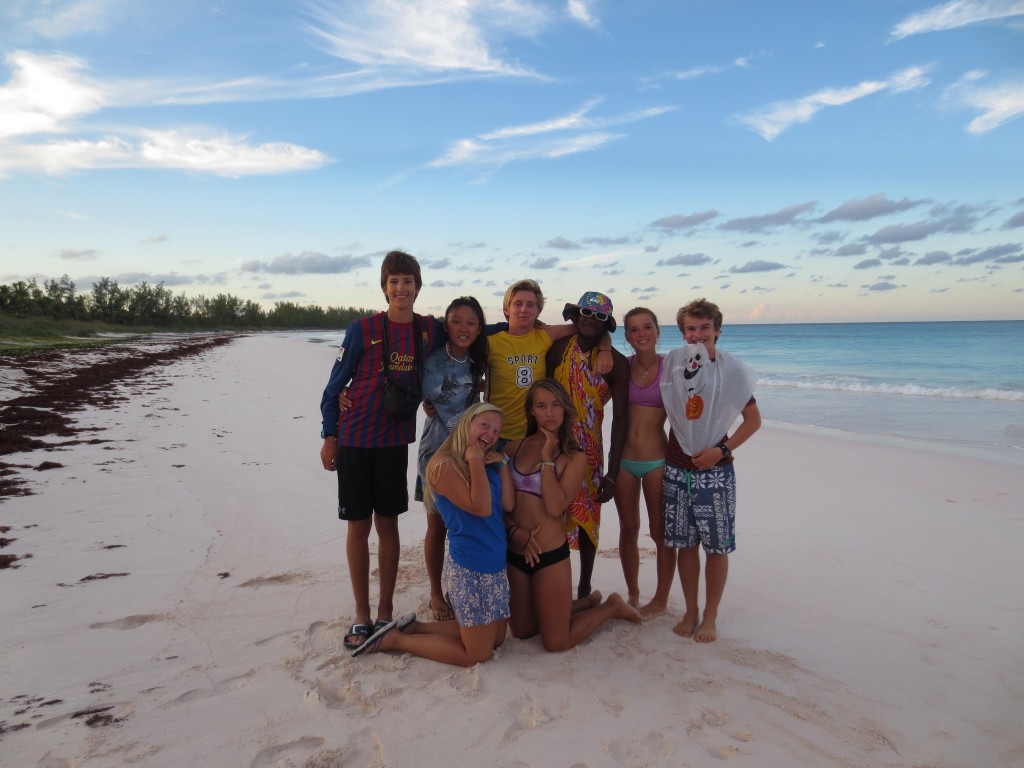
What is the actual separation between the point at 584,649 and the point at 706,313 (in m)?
2.01

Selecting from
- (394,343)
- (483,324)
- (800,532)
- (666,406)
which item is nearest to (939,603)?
(800,532)

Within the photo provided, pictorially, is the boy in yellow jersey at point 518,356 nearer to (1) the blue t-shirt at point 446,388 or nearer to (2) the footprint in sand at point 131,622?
(1) the blue t-shirt at point 446,388

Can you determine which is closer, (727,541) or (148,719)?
(148,719)

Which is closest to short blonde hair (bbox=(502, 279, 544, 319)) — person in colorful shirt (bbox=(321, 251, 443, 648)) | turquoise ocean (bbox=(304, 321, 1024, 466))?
person in colorful shirt (bbox=(321, 251, 443, 648))

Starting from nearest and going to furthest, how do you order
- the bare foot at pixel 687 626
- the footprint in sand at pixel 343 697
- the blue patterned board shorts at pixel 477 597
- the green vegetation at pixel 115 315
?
1. the footprint in sand at pixel 343 697
2. the blue patterned board shorts at pixel 477 597
3. the bare foot at pixel 687 626
4. the green vegetation at pixel 115 315

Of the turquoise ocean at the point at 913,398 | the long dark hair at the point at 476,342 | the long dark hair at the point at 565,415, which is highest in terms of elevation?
the long dark hair at the point at 476,342

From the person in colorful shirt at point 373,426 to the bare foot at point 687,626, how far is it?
1.67 metres

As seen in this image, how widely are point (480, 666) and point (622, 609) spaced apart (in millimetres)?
951

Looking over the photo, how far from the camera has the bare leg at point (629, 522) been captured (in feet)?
12.2

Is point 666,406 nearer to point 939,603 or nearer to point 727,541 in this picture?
point 727,541

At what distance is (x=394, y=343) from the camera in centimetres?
343

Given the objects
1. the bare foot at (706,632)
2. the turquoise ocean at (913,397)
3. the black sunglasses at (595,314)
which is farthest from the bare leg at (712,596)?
the turquoise ocean at (913,397)

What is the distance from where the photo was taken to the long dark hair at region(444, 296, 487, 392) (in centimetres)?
351

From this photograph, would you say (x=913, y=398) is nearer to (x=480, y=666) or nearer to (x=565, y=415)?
(x=565, y=415)
